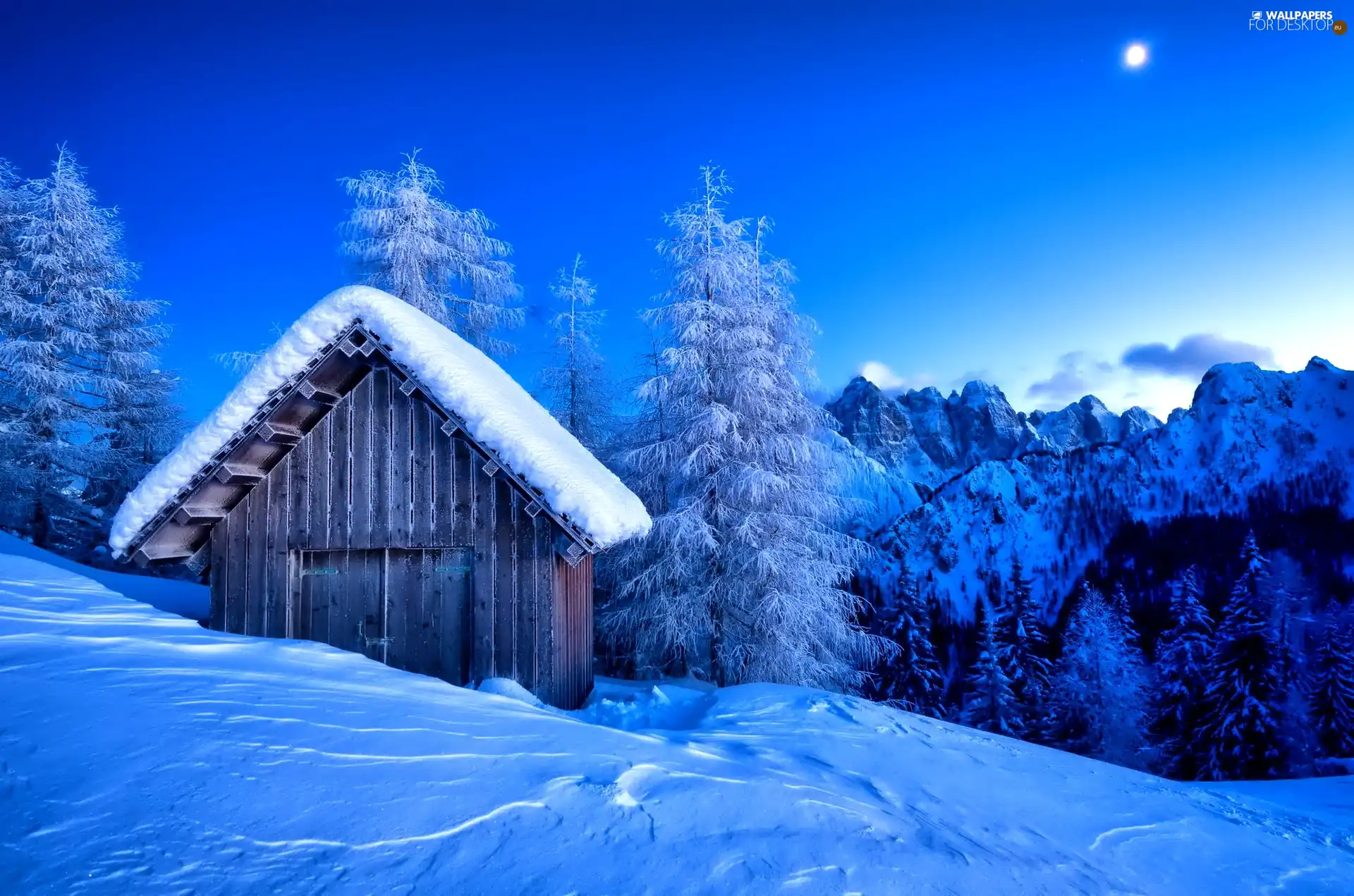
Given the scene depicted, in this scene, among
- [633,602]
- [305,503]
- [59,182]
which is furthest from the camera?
[59,182]

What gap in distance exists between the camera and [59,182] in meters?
15.9

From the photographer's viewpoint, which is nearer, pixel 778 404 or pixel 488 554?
pixel 488 554

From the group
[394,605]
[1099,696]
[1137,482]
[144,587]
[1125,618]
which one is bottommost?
[1099,696]

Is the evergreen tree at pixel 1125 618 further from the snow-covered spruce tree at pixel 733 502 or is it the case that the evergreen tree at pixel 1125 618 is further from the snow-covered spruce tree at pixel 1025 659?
the snow-covered spruce tree at pixel 733 502

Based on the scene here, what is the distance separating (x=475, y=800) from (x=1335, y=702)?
2648 cm

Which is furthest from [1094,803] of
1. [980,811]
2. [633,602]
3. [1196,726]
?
[1196,726]

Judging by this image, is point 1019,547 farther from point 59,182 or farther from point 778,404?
point 59,182

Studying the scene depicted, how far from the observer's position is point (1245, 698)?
765 inches

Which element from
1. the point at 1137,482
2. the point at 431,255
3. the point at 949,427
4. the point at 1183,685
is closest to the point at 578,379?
the point at 431,255

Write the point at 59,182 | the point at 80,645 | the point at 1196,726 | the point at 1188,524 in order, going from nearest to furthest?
the point at 80,645 → the point at 59,182 → the point at 1196,726 → the point at 1188,524

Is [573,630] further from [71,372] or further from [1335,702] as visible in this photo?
[1335,702]

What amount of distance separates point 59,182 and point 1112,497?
66371mm

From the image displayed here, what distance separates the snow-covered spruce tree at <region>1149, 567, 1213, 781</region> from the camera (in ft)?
69.2

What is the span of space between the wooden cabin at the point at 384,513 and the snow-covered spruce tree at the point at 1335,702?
2360cm
